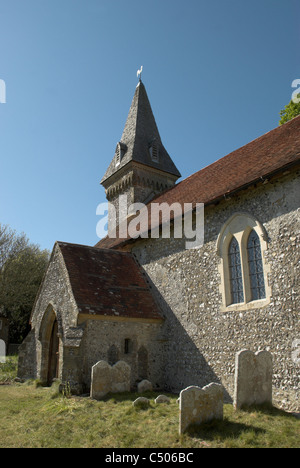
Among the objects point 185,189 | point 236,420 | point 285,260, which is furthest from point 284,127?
point 236,420

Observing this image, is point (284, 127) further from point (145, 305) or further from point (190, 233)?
point (145, 305)

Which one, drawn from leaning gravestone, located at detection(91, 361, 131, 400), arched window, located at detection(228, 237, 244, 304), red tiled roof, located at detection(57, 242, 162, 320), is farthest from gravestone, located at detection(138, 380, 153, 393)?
arched window, located at detection(228, 237, 244, 304)

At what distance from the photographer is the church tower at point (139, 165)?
22.1 metres

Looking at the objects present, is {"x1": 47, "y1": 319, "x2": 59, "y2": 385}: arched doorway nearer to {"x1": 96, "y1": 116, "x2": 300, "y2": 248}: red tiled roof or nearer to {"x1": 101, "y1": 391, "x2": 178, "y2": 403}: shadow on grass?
{"x1": 101, "y1": 391, "x2": 178, "y2": 403}: shadow on grass

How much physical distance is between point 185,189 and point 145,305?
5623 mm

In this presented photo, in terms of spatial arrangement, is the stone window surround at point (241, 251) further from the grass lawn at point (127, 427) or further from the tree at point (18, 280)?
the tree at point (18, 280)

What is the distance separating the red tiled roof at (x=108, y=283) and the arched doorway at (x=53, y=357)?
268 centimetres

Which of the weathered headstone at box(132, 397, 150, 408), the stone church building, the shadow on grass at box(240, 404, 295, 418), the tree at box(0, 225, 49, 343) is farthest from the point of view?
the tree at box(0, 225, 49, 343)

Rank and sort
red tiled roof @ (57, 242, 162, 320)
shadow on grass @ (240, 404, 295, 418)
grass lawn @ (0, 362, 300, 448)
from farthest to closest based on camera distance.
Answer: red tiled roof @ (57, 242, 162, 320) → shadow on grass @ (240, 404, 295, 418) → grass lawn @ (0, 362, 300, 448)

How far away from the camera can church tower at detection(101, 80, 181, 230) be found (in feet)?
72.6

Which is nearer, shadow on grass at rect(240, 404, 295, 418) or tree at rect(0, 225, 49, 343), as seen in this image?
shadow on grass at rect(240, 404, 295, 418)

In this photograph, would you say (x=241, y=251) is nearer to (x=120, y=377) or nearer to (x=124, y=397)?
(x=120, y=377)

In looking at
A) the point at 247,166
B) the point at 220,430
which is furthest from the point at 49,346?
the point at 247,166

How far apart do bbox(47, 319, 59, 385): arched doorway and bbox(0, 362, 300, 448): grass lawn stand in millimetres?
A: 4044
